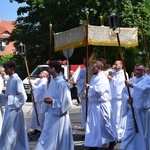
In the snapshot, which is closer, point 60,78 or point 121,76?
point 60,78

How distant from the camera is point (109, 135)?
9281 millimetres

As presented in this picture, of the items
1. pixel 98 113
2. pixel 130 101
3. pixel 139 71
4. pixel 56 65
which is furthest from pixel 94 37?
pixel 56 65

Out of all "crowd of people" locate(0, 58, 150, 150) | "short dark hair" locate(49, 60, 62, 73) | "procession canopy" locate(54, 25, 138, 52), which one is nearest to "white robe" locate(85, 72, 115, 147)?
"crowd of people" locate(0, 58, 150, 150)

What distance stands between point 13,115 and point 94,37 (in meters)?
2.99

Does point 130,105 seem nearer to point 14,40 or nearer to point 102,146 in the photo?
point 102,146

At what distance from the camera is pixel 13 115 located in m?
8.13

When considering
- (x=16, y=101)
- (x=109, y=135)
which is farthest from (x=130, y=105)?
(x=16, y=101)

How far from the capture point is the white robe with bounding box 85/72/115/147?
9.02 m

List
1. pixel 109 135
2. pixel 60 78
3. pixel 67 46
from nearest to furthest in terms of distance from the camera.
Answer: pixel 60 78 < pixel 109 135 < pixel 67 46

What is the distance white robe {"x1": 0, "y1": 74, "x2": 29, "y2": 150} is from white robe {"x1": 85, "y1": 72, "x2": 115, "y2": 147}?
1.52 metres

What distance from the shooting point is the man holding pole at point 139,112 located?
7.84m

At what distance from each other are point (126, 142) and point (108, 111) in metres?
1.35

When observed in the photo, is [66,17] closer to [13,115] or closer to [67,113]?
[13,115]

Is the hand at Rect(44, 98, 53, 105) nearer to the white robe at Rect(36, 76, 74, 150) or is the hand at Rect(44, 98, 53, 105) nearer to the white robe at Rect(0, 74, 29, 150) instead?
the white robe at Rect(36, 76, 74, 150)
